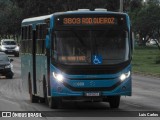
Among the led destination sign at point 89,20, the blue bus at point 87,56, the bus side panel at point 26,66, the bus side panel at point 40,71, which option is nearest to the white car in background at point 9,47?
the bus side panel at point 26,66

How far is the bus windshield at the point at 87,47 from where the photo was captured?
1786cm

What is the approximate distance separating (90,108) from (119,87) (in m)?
1.71

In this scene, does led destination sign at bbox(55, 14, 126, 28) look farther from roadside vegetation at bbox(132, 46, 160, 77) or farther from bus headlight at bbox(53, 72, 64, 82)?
roadside vegetation at bbox(132, 46, 160, 77)

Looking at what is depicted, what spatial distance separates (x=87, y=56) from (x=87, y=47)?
0.92 feet

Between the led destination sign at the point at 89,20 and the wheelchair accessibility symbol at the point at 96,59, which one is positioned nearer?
the wheelchair accessibility symbol at the point at 96,59

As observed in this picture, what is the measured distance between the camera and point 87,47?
59.0ft

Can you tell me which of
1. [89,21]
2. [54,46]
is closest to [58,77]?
[54,46]

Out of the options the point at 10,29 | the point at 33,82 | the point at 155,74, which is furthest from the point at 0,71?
the point at 10,29

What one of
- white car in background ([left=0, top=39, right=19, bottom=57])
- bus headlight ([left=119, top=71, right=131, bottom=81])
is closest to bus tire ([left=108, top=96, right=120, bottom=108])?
bus headlight ([left=119, top=71, right=131, bottom=81])

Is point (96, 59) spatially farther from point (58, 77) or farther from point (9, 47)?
point (9, 47)

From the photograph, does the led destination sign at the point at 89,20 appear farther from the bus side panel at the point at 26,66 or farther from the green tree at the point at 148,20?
the green tree at the point at 148,20

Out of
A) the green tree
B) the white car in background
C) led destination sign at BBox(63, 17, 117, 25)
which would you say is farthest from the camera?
the green tree

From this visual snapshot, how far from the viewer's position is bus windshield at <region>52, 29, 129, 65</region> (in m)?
17.9

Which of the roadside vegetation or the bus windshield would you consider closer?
the bus windshield
